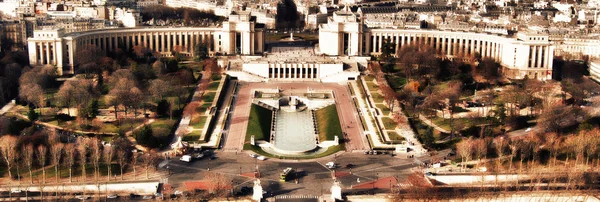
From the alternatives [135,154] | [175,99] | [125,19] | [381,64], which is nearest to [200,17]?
[125,19]

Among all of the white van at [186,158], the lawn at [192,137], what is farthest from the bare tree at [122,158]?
the lawn at [192,137]

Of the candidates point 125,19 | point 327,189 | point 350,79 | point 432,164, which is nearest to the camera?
point 327,189

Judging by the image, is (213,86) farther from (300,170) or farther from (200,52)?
(300,170)

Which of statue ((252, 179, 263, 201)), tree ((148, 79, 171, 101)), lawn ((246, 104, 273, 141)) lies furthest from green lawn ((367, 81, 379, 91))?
statue ((252, 179, 263, 201))

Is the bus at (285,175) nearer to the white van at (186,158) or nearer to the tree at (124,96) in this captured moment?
the white van at (186,158)

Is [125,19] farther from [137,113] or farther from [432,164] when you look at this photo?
[432,164]

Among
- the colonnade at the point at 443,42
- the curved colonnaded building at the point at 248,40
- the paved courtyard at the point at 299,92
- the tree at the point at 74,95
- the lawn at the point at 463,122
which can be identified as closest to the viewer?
the paved courtyard at the point at 299,92

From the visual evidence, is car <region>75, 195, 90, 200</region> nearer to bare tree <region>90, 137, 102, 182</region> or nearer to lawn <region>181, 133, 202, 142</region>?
bare tree <region>90, 137, 102, 182</region>
